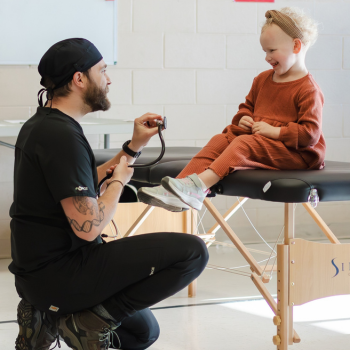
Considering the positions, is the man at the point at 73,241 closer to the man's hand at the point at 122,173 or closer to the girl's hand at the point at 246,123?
the man's hand at the point at 122,173

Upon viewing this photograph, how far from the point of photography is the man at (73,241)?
56.3 inches

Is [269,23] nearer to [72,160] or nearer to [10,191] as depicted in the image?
[72,160]

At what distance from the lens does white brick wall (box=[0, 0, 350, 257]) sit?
3199 millimetres

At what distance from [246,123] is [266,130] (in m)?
0.13

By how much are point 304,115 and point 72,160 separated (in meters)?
0.83

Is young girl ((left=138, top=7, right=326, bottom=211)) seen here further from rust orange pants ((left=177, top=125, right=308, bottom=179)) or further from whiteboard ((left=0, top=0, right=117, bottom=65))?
whiteboard ((left=0, top=0, right=117, bottom=65))

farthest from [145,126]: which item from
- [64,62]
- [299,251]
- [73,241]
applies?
Answer: [299,251]

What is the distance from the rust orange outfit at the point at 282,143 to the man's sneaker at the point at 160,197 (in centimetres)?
11

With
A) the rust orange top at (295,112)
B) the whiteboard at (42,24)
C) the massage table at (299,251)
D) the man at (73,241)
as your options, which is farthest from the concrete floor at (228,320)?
the whiteboard at (42,24)

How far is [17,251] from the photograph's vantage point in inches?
59.7

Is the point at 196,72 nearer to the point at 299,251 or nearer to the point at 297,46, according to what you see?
the point at 297,46

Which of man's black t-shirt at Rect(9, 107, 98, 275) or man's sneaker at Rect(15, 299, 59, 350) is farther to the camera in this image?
man's sneaker at Rect(15, 299, 59, 350)

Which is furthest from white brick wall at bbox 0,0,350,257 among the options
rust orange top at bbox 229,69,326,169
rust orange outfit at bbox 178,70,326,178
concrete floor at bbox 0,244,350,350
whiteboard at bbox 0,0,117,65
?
rust orange outfit at bbox 178,70,326,178

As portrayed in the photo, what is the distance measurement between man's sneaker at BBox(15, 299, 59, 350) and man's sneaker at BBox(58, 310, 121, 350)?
6 centimetres
